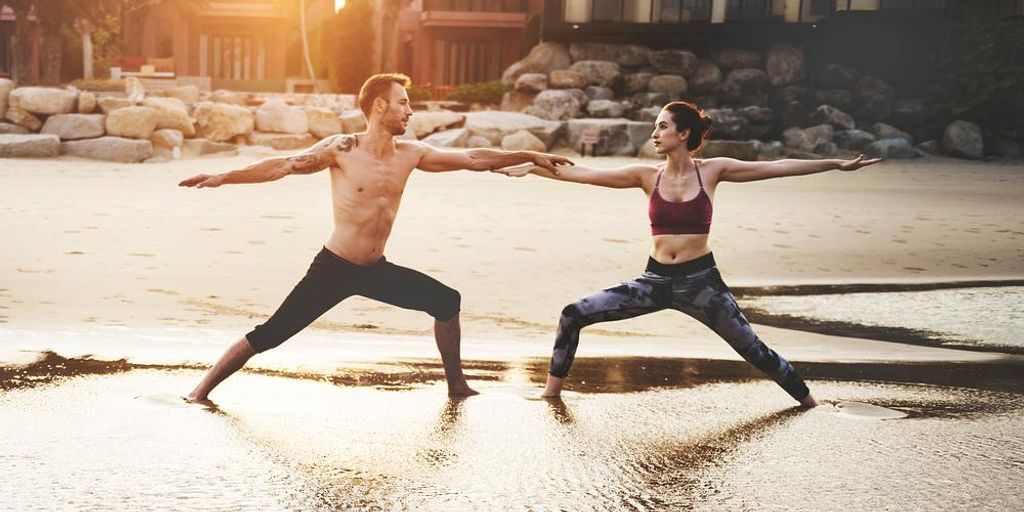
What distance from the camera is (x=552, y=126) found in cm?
2786

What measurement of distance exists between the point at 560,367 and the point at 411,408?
81 centimetres

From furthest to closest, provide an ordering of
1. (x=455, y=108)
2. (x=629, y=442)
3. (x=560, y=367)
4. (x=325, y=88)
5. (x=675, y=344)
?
(x=325, y=88) → (x=455, y=108) → (x=675, y=344) → (x=560, y=367) → (x=629, y=442)

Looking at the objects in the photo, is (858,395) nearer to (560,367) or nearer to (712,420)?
(712,420)

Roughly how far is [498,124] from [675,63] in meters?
8.16

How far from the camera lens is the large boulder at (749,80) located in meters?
32.8

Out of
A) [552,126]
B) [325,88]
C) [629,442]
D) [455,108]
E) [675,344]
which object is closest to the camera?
[629,442]

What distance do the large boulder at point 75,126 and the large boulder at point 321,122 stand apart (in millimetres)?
5068

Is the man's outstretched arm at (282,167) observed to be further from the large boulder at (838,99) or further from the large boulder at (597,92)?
the large boulder at (838,99)

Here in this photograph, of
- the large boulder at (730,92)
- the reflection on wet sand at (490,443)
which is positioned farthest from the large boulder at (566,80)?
the reflection on wet sand at (490,443)

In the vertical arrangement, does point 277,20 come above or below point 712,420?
above

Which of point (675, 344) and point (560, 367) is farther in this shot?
point (675, 344)

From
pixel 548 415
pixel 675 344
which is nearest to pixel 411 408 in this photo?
pixel 548 415

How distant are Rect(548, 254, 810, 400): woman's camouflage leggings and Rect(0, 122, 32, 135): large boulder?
21.9m

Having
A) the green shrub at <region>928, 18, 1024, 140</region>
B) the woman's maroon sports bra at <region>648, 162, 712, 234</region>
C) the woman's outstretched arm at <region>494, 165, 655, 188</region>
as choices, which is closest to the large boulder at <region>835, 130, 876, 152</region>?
the green shrub at <region>928, 18, 1024, 140</region>
